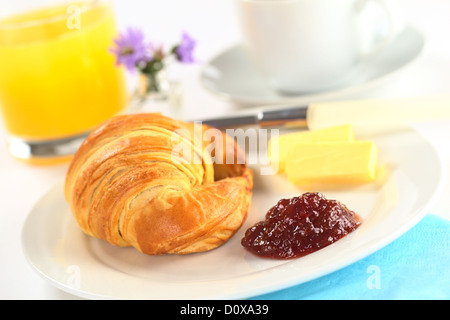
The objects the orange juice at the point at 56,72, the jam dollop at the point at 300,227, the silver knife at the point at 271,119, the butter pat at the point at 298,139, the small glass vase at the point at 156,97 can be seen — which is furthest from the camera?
the small glass vase at the point at 156,97

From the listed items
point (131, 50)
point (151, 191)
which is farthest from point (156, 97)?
point (151, 191)

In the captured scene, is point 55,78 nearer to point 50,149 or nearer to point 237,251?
point 50,149

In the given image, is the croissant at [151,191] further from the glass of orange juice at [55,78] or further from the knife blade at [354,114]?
the glass of orange juice at [55,78]

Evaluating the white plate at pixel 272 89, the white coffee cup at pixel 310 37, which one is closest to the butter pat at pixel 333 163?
the white plate at pixel 272 89
